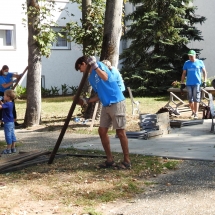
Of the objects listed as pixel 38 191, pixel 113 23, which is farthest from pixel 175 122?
pixel 38 191

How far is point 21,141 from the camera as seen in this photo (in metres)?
11.2

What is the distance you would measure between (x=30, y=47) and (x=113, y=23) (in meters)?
2.42

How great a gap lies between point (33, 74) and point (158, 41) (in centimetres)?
1166

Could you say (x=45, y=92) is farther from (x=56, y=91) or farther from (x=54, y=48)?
(x=54, y=48)

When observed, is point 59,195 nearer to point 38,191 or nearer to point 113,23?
point 38,191

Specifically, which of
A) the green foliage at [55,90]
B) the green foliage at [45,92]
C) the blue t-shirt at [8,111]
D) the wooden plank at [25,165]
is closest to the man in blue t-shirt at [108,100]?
the wooden plank at [25,165]

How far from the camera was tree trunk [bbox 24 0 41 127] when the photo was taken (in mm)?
13664

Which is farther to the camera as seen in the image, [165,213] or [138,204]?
[138,204]

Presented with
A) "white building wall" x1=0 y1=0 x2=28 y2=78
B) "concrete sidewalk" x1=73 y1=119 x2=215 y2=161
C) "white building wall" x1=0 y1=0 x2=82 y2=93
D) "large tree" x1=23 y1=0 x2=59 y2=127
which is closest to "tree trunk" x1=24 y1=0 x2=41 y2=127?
"large tree" x1=23 y1=0 x2=59 y2=127

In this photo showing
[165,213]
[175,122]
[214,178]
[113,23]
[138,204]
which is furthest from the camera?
[113,23]

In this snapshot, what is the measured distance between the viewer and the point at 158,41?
24453 mm

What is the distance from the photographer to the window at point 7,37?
26.0m

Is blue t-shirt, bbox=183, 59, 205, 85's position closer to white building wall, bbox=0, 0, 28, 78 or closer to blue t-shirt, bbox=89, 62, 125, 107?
blue t-shirt, bbox=89, 62, 125, 107

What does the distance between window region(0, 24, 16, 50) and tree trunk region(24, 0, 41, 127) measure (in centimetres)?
1261
